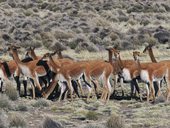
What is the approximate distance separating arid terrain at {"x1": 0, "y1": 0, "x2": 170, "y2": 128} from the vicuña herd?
18.3 inches

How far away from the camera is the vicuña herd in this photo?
56.1ft

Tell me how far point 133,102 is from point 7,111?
15.3ft

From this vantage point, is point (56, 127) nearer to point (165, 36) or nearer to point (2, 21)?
point (165, 36)

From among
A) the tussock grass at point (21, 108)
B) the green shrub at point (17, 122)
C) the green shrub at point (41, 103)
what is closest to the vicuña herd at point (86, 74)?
the green shrub at point (41, 103)

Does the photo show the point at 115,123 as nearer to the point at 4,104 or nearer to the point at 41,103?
the point at 4,104

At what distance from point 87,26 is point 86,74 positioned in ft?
100

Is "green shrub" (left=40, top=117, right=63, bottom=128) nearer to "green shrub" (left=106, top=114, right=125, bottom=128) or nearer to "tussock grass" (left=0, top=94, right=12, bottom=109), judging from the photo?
"green shrub" (left=106, top=114, right=125, bottom=128)

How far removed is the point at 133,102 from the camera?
17.4 metres

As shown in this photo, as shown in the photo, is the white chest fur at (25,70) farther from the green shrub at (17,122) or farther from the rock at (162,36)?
the rock at (162,36)

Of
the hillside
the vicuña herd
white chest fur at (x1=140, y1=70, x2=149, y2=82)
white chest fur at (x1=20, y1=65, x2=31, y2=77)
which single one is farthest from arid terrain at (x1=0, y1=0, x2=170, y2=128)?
white chest fur at (x1=140, y1=70, x2=149, y2=82)

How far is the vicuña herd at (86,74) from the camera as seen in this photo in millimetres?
17094

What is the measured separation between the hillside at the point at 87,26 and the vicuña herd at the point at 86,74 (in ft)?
53.6

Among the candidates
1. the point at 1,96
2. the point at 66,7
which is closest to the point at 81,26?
the point at 66,7

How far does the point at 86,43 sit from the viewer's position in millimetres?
36094
